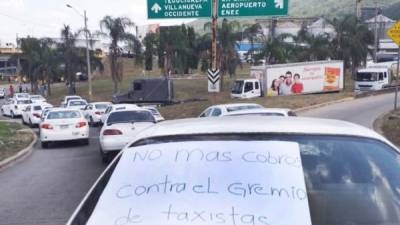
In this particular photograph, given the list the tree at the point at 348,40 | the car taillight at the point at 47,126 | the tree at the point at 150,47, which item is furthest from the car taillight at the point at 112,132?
the tree at the point at 348,40

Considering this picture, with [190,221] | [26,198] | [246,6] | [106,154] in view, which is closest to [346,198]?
[190,221]

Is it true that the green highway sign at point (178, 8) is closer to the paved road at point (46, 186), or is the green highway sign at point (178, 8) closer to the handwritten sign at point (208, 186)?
the paved road at point (46, 186)

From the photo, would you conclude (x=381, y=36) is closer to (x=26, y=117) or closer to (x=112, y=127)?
(x=26, y=117)

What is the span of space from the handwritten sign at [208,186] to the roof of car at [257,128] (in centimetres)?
14

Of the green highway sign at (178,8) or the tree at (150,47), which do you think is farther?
the tree at (150,47)

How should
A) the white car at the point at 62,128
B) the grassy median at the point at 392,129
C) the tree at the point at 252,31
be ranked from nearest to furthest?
the grassy median at the point at 392,129, the white car at the point at 62,128, the tree at the point at 252,31

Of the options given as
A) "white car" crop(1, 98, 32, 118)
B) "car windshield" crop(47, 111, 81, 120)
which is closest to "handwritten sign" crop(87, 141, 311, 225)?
"car windshield" crop(47, 111, 81, 120)

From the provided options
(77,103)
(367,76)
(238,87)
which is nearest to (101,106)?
(77,103)

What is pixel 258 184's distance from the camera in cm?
304

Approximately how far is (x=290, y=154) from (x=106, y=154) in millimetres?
13879

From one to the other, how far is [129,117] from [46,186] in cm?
586

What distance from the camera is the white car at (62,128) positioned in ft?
73.6

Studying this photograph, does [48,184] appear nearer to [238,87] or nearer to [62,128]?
[62,128]

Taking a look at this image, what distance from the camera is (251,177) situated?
122 inches
